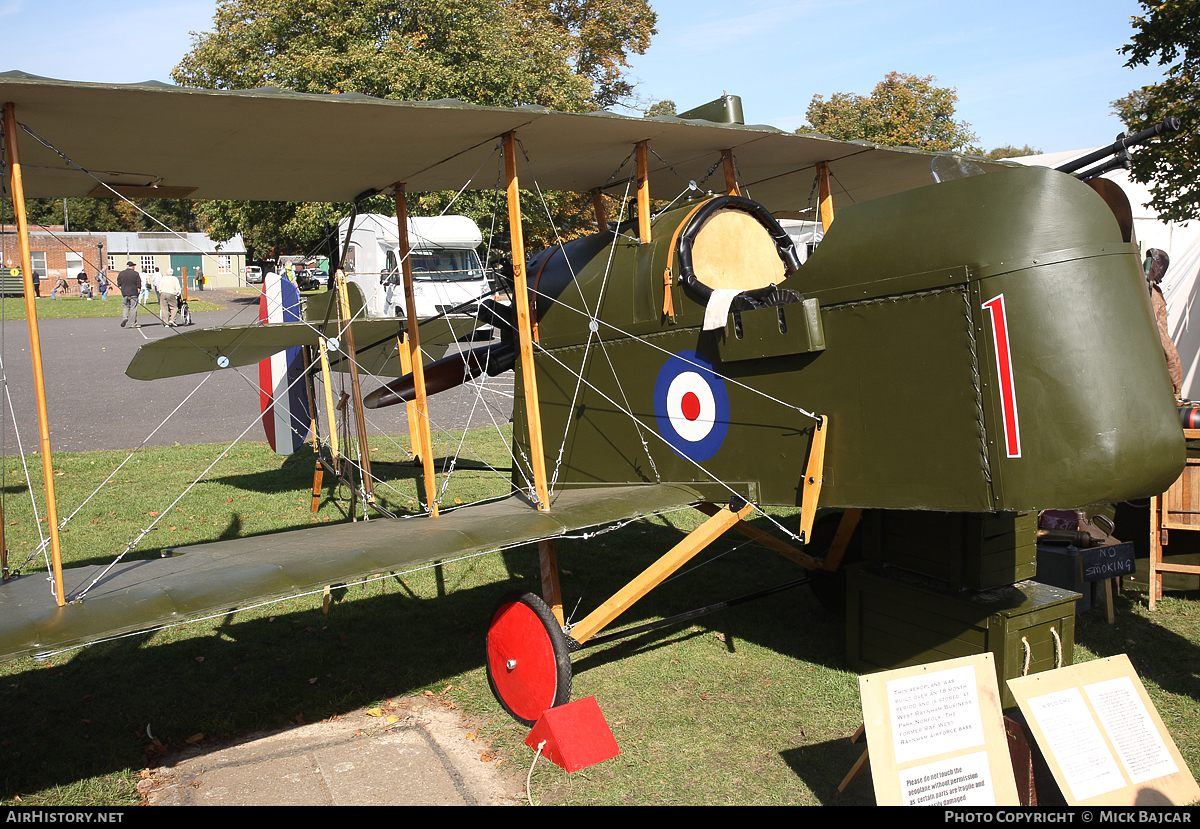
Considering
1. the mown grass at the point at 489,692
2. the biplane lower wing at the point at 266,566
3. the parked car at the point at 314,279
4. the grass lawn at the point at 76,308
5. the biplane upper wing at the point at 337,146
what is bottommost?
the mown grass at the point at 489,692

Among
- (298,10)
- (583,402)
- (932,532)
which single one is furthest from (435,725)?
(298,10)

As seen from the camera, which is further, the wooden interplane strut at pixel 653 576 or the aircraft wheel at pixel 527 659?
the wooden interplane strut at pixel 653 576

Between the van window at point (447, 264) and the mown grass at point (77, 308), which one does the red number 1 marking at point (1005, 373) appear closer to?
the van window at point (447, 264)

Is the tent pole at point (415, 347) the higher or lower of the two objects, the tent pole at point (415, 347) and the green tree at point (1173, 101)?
the lower

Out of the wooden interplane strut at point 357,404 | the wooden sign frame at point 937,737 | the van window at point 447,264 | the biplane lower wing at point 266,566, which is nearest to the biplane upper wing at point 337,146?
the wooden interplane strut at point 357,404

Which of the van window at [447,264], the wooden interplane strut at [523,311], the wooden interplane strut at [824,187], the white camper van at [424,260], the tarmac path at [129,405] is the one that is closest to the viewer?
the wooden interplane strut at [523,311]

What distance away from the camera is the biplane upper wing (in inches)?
135

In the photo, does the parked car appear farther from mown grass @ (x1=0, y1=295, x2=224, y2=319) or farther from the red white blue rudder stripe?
the red white blue rudder stripe

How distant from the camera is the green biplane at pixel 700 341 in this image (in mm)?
3023

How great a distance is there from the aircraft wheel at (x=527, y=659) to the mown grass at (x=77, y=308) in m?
24.8

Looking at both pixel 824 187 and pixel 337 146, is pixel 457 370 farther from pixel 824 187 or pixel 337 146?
pixel 824 187

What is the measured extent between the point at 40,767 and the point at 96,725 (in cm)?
42

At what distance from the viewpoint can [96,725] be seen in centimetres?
417

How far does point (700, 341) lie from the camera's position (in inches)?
170
